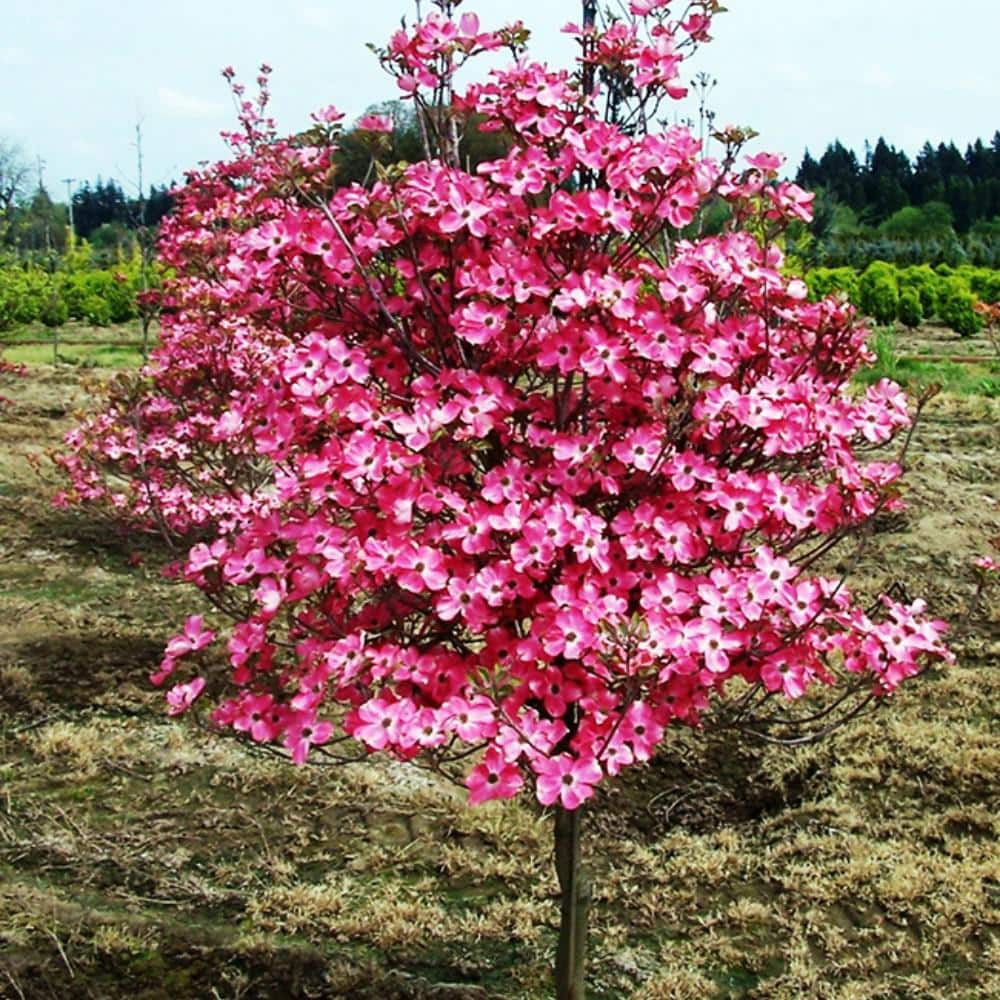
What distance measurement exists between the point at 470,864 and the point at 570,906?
3.70 ft

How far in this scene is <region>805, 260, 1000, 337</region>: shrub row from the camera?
1874cm

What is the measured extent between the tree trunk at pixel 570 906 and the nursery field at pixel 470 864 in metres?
0.42

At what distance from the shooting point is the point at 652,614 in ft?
6.13

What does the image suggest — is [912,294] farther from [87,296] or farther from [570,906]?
[87,296]

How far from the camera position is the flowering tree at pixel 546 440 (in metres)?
1.90

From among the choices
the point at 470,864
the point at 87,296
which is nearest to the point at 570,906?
the point at 470,864

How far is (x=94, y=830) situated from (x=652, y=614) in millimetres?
2550

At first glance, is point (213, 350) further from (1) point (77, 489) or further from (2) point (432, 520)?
(2) point (432, 520)

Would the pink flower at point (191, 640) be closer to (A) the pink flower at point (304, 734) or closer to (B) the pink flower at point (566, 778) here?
(A) the pink flower at point (304, 734)

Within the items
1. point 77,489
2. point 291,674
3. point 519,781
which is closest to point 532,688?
point 519,781

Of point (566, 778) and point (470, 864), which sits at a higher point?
point (566, 778)

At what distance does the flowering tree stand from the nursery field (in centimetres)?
100

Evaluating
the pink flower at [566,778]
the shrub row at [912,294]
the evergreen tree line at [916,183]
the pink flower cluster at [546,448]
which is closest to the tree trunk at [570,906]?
the pink flower cluster at [546,448]

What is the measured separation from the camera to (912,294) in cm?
2036
